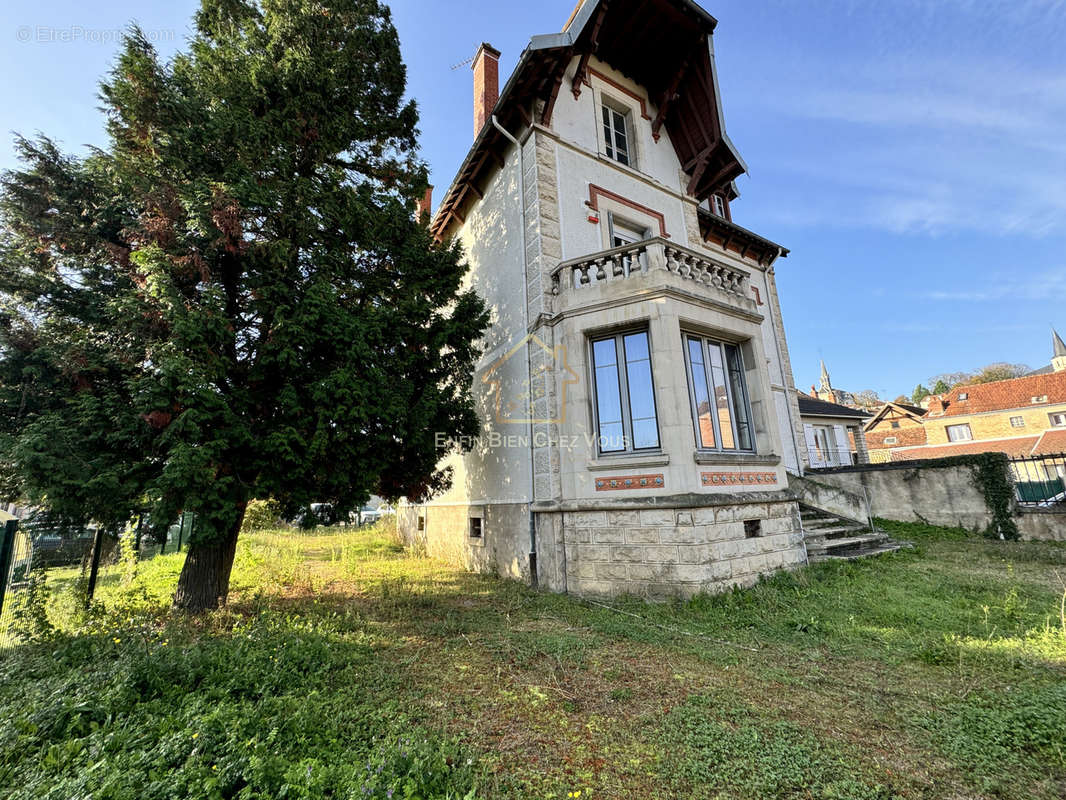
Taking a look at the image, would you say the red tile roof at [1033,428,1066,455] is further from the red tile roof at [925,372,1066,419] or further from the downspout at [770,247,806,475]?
the downspout at [770,247,806,475]

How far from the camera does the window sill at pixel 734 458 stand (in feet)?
22.0

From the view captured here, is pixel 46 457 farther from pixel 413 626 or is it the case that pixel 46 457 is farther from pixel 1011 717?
pixel 1011 717

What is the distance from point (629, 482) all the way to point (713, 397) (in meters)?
2.35

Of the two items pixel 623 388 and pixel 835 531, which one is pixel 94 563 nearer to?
pixel 623 388

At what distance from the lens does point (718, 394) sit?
7.89 metres

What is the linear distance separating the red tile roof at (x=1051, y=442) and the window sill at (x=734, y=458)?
3905 centimetres

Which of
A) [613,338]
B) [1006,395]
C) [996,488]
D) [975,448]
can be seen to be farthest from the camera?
[975,448]

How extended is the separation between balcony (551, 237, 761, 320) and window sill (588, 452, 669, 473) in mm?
2666

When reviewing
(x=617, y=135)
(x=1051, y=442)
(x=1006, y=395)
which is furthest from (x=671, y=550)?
(x=1006, y=395)

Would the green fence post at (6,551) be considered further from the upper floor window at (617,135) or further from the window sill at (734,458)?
the upper floor window at (617,135)

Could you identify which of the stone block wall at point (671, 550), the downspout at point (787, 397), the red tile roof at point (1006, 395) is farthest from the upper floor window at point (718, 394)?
the red tile roof at point (1006, 395)

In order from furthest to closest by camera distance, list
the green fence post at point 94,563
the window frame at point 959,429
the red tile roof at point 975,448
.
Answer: the window frame at point 959,429, the red tile roof at point 975,448, the green fence post at point 94,563

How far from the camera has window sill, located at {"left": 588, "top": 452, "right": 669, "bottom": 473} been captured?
21.9ft

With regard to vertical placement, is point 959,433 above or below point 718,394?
above
